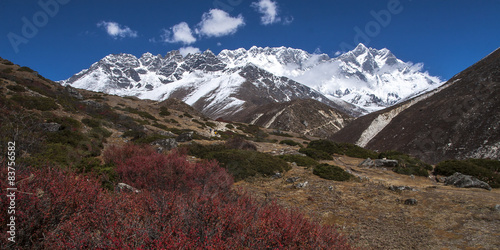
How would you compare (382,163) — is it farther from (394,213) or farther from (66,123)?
(66,123)

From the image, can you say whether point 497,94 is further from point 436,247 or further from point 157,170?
point 157,170

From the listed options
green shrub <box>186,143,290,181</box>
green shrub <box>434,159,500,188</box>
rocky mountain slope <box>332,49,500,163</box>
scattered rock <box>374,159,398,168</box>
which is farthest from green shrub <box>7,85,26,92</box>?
rocky mountain slope <box>332,49,500,163</box>

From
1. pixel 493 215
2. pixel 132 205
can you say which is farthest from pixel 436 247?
pixel 132 205

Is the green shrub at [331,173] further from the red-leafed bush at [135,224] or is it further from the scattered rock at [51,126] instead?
the scattered rock at [51,126]

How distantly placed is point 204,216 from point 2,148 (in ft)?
23.5

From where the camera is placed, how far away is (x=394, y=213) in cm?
667

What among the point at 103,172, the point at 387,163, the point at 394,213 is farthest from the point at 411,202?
the point at 103,172

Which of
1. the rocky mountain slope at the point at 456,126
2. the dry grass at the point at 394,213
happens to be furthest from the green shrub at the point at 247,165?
the rocky mountain slope at the point at 456,126

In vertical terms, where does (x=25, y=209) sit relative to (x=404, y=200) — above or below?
above

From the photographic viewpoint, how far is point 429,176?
13.2 meters

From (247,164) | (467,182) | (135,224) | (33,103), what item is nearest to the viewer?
(135,224)

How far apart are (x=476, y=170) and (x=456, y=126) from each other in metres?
19.9

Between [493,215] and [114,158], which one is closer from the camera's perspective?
[493,215]

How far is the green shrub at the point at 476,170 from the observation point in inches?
421
